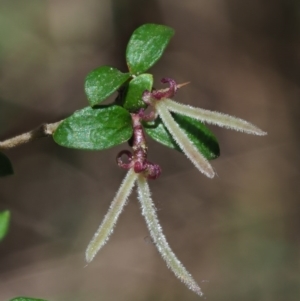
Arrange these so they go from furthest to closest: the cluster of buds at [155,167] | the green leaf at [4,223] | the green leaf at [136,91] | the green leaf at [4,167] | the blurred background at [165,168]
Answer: the blurred background at [165,168] < the green leaf at [4,167] < the green leaf at [136,91] < the cluster of buds at [155,167] < the green leaf at [4,223]

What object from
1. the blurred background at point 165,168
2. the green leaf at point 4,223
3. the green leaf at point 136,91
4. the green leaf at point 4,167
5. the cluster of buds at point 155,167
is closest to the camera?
the green leaf at point 4,223

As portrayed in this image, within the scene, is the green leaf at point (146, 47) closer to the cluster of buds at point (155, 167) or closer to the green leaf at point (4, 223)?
the cluster of buds at point (155, 167)

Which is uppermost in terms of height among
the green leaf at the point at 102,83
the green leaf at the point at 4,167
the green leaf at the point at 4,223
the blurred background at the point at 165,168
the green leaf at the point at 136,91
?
the green leaf at the point at 4,223

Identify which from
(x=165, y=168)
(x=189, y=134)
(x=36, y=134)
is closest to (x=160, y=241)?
(x=189, y=134)

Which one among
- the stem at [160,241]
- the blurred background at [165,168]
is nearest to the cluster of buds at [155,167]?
the stem at [160,241]

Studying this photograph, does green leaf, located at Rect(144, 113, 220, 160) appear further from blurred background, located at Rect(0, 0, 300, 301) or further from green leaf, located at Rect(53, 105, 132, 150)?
blurred background, located at Rect(0, 0, 300, 301)

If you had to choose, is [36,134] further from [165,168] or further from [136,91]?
[165,168]
